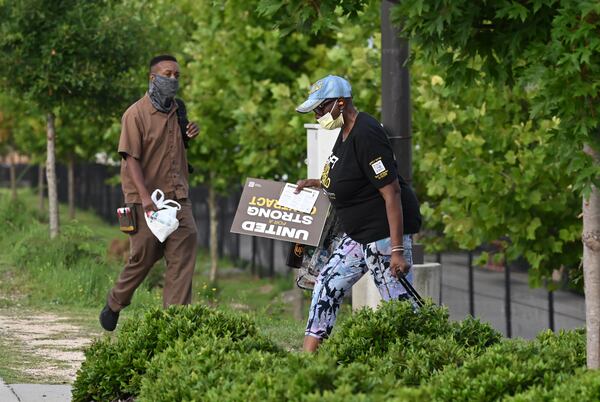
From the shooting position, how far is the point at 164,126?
8695 millimetres

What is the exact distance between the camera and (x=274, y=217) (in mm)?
8070

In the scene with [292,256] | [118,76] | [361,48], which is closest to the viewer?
[292,256]

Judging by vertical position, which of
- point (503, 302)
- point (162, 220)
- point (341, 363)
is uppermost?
point (162, 220)

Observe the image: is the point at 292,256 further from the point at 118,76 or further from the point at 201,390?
the point at 118,76

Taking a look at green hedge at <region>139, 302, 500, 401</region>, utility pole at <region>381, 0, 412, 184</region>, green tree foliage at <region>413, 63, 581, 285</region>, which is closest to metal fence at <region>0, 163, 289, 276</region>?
green tree foliage at <region>413, 63, 581, 285</region>

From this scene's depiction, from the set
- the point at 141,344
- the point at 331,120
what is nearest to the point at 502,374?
the point at 141,344

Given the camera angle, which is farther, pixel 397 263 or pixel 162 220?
pixel 162 220

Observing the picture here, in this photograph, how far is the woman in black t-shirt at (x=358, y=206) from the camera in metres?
7.13

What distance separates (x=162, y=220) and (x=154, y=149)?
46 centimetres

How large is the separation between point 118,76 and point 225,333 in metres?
10.6

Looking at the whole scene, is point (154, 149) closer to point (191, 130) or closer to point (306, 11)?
point (191, 130)

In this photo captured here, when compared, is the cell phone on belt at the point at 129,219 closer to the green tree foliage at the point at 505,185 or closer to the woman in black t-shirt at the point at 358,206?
the woman in black t-shirt at the point at 358,206

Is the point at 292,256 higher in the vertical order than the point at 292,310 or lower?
higher

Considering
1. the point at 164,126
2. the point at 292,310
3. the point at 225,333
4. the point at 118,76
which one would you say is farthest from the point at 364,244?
the point at 292,310
